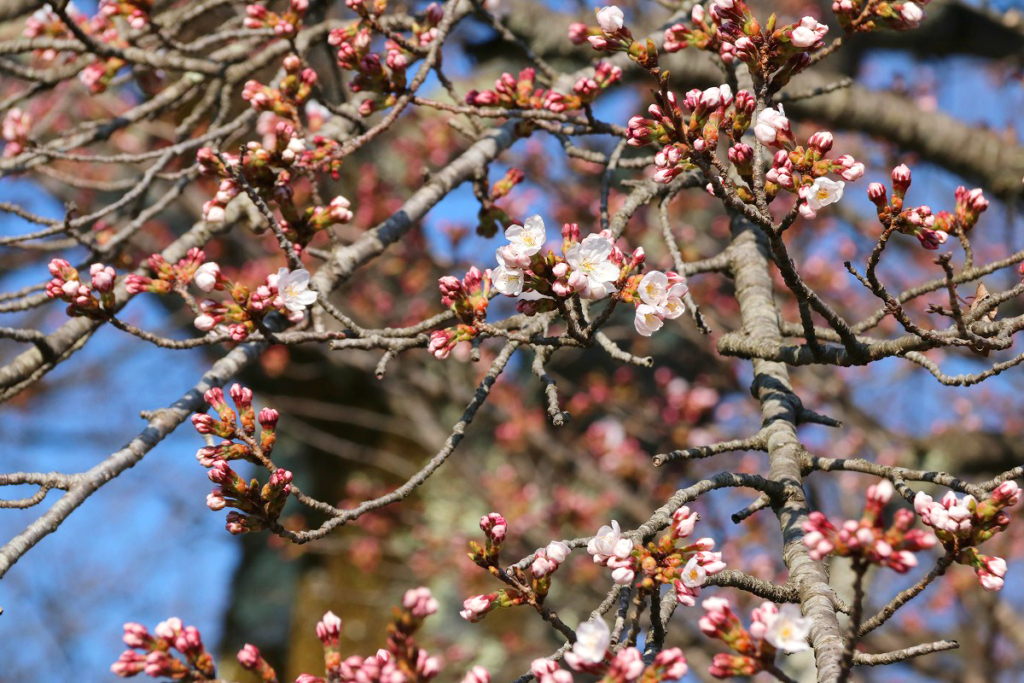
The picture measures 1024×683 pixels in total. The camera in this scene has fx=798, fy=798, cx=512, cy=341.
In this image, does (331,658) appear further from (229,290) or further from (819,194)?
(819,194)

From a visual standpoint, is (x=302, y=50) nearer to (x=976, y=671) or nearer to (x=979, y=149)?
(x=979, y=149)

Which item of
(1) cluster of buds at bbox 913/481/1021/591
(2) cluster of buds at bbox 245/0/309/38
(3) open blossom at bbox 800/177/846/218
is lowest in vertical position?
(1) cluster of buds at bbox 913/481/1021/591

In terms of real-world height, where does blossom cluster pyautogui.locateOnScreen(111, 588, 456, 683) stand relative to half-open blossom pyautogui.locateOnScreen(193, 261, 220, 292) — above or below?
below

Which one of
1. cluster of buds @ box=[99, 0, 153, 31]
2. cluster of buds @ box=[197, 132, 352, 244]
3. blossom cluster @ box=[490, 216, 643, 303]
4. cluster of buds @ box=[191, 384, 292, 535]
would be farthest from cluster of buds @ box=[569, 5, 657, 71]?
cluster of buds @ box=[99, 0, 153, 31]

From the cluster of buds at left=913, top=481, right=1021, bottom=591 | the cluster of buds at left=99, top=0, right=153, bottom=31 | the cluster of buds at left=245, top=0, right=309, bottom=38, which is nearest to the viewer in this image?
the cluster of buds at left=913, top=481, right=1021, bottom=591

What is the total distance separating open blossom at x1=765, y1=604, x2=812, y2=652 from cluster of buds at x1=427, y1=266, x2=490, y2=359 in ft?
2.57

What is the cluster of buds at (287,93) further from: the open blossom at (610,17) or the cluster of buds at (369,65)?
the open blossom at (610,17)

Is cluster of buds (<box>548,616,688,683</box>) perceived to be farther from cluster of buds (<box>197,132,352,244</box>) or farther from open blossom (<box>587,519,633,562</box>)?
cluster of buds (<box>197,132,352,244</box>)

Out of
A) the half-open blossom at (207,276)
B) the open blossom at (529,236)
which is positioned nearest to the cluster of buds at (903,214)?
the open blossom at (529,236)

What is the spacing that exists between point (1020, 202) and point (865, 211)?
238 cm

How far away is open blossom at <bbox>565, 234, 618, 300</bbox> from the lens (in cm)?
153

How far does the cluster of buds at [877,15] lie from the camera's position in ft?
5.81

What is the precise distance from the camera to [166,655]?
1235mm

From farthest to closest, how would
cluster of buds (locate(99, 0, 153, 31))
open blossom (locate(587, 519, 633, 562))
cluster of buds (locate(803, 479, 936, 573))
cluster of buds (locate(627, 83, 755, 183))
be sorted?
cluster of buds (locate(99, 0, 153, 31))
cluster of buds (locate(627, 83, 755, 183))
open blossom (locate(587, 519, 633, 562))
cluster of buds (locate(803, 479, 936, 573))
